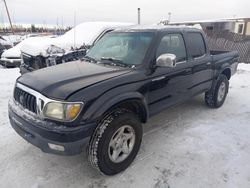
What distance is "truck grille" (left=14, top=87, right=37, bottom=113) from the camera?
2.54 m

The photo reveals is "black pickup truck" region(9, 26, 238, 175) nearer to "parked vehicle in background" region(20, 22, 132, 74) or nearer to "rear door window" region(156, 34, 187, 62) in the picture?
"rear door window" region(156, 34, 187, 62)

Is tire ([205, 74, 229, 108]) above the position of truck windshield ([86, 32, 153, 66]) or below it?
below

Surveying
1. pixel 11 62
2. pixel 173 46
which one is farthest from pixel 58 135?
pixel 11 62

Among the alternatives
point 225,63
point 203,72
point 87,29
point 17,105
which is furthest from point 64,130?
point 87,29

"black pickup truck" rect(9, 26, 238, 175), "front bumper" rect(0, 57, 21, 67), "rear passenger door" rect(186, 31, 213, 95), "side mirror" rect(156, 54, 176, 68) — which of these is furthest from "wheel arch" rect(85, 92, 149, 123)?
"front bumper" rect(0, 57, 21, 67)

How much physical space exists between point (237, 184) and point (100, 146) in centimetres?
163

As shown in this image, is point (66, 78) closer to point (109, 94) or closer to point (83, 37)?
point (109, 94)

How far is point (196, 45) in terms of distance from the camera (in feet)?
13.5

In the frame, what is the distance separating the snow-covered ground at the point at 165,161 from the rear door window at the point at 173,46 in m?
1.28

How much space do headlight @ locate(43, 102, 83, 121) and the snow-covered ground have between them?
85cm

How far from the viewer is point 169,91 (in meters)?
3.50

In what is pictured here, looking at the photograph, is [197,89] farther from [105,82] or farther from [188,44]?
[105,82]

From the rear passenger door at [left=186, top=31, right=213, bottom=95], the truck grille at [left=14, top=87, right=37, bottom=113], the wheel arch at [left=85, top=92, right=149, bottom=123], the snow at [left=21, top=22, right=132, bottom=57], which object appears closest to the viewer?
the wheel arch at [left=85, top=92, right=149, bottom=123]

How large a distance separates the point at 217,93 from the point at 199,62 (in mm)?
1111
